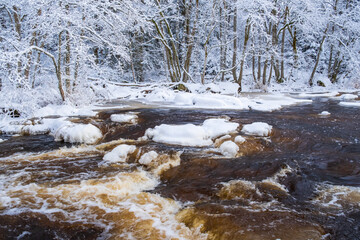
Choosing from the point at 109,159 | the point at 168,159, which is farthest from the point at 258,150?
the point at 109,159

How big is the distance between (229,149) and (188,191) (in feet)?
5.13

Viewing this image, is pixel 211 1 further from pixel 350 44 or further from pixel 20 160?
pixel 20 160

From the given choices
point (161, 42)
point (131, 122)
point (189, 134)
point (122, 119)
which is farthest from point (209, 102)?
point (161, 42)

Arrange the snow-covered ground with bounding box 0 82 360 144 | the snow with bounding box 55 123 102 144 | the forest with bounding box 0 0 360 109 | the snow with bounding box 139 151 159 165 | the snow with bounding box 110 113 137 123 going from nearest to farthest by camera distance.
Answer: the snow with bounding box 139 151 159 165
the snow-covered ground with bounding box 0 82 360 144
the snow with bounding box 55 123 102 144
the snow with bounding box 110 113 137 123
the forest with bounding box 0 0 360 109

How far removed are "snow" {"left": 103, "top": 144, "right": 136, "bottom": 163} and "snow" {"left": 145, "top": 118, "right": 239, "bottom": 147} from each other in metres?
0.85

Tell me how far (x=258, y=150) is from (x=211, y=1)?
12.6 metres

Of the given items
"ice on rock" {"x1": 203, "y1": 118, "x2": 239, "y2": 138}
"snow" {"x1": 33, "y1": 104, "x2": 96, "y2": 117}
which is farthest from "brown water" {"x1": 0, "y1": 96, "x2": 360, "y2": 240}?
"snow" {"x1": 33, "y1": 104, "x2": 96, "y2": 117}

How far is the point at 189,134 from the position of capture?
5695 mm

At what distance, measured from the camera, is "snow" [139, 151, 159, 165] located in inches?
185

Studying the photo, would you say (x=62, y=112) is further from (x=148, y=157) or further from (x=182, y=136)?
(x=148, y=157)

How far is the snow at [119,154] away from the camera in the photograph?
16.0 feet

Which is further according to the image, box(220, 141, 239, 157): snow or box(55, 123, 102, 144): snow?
box(55, 123, 102, 144): snow

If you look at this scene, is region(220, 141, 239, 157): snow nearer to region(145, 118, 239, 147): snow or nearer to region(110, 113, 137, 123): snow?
region(145, 118, 239, 147): snow

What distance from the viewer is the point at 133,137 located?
6.27 metres
